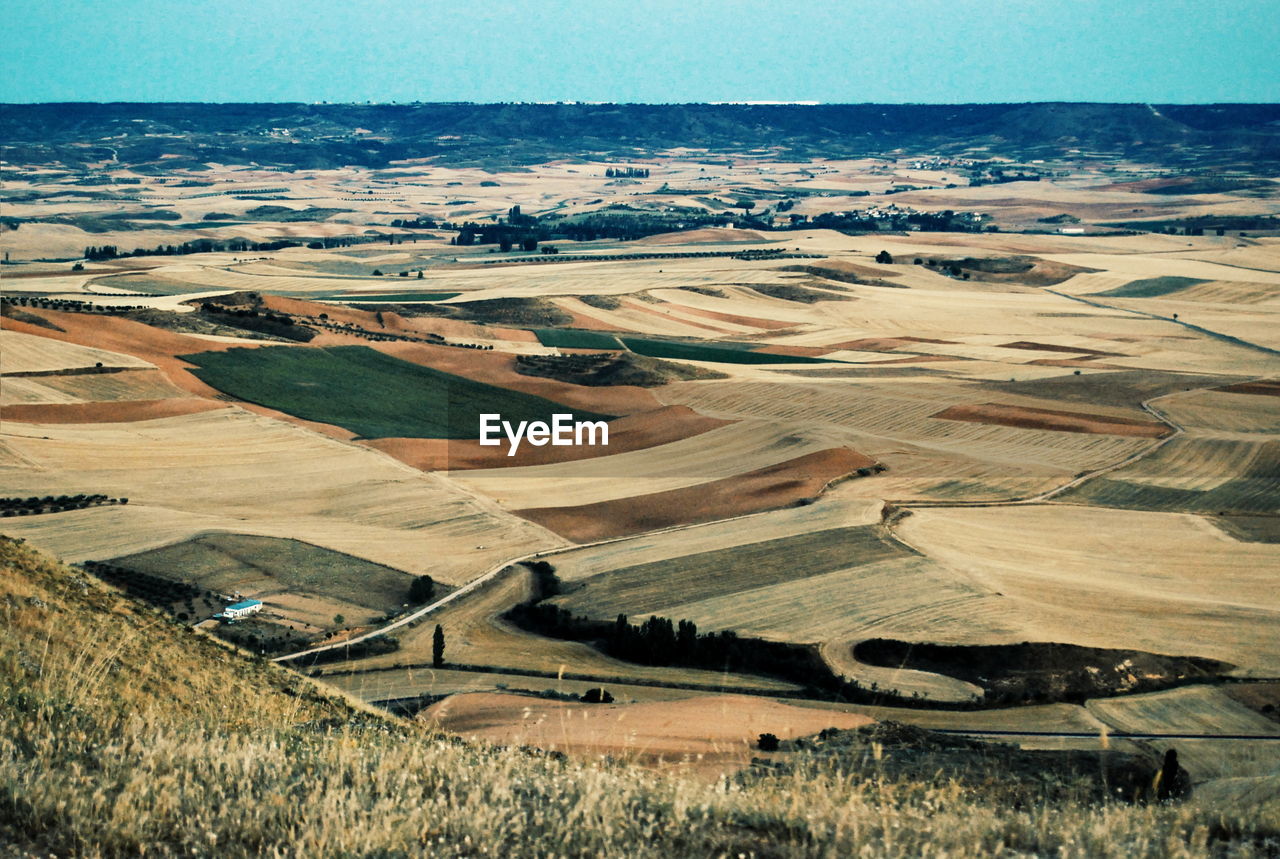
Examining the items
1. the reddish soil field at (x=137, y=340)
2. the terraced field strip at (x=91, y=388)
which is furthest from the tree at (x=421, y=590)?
the reddish soil field at (x=137, y=340)

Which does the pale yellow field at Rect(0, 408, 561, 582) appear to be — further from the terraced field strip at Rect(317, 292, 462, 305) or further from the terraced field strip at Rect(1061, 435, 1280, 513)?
the terraced field strip at Rect(317, 292, 462, 305)

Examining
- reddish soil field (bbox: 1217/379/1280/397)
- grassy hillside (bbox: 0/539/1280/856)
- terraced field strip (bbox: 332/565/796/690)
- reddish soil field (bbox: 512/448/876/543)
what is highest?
grassy hillside (bbox: 0/539/1280/856)

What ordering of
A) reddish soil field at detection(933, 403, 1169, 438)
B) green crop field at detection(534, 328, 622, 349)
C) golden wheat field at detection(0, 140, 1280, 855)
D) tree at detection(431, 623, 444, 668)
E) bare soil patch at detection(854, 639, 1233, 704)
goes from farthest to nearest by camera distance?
green crop field at detection(534, 328, 622, 349), reddish soil field at detection(933, 403, 1169, 438), tree at detection(431, 623, 444, 668), bare soil patch at detection(854, 639, 1233, 704), golden wheat field at detection(0, 140, 1280, 855)

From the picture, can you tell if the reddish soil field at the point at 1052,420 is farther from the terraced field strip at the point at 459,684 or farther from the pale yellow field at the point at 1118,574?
the terraced field strip at the point at 459,684

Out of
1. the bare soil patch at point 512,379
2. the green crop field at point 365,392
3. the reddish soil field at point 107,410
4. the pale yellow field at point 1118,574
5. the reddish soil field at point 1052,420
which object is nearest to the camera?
the pale yellow field at point 1118,574

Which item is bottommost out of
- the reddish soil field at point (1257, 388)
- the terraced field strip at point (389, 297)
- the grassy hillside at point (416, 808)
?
the reddish soil field at point (1257, 388)

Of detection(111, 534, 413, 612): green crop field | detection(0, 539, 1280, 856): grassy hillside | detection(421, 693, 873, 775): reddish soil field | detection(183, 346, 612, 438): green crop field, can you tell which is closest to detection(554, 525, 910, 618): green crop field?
detection(111, 534, 413, 612): green crop field

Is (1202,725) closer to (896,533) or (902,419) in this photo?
(896,533)
